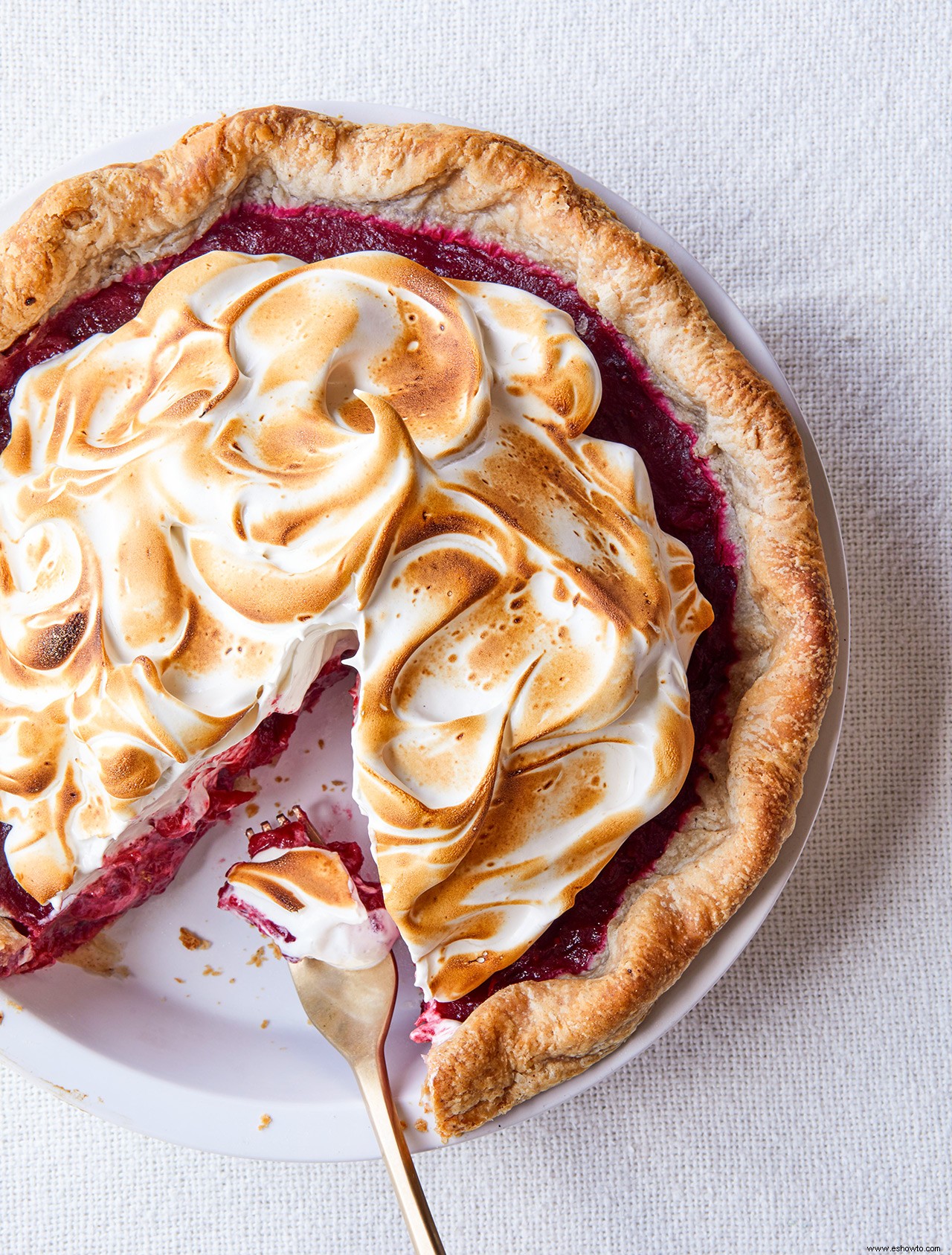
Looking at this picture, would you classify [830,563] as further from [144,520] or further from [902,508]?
[144,520]

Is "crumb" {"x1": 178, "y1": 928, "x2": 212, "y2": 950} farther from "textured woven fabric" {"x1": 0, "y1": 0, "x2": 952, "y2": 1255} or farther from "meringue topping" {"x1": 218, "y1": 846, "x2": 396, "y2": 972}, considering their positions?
"textured woven fabric" {"x1": 0, "y1": 0, "x2": 952, "y2": 1255}

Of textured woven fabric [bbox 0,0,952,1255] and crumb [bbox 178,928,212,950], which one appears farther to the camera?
textured woven fabric [bbox 0,0,952,1255]

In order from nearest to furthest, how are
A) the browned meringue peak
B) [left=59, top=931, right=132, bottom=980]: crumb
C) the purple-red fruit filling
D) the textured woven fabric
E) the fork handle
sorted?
the browned meringue peak
the fork handle
the purple-red fruit filling
[left=59, top=931, right=132, bottom=980]: crumb
the textured woven fabric

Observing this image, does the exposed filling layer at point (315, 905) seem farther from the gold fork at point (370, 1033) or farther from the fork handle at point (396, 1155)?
the fork handle at point (396, 1155)

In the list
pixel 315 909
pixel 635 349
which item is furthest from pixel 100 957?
pixel 635 349

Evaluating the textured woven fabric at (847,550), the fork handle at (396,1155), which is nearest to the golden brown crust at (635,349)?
the fork handle at (396,1155)

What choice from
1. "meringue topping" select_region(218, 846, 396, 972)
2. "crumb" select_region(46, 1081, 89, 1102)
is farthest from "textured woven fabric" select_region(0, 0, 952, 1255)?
"meringue topping" select_region(218, 846, 396, 972)

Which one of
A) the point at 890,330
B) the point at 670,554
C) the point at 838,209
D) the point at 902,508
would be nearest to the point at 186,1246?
the point at 670,554
